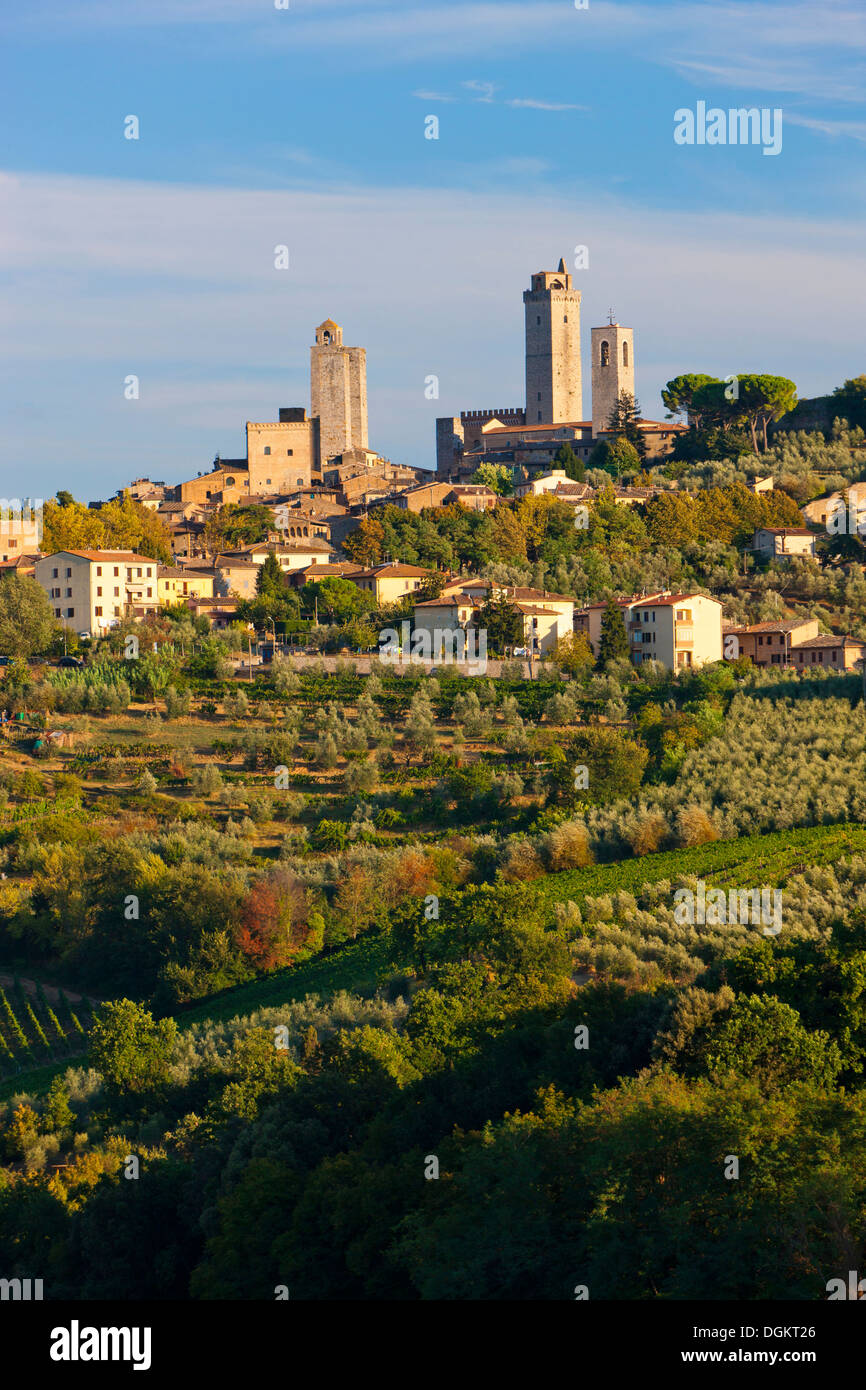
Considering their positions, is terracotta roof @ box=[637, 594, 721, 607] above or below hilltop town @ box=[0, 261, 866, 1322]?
above

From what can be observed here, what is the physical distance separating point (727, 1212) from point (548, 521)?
204 ft

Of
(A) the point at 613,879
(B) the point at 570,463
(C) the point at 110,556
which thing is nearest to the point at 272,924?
(A) the point at 613,879

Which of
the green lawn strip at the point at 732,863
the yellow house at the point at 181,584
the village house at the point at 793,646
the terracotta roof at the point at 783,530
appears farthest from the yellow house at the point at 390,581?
the green lawn strip at the point at 732,863

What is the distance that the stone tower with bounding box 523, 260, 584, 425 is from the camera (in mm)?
113562

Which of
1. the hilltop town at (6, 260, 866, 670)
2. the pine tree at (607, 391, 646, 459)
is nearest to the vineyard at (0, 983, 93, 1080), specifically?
the hilltop town at (6, 260, 866, 670)

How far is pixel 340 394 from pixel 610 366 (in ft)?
54.1

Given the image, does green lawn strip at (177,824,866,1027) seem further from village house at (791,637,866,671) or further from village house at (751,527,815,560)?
village house at (751,527,815,560)

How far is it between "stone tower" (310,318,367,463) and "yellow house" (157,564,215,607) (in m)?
39.3

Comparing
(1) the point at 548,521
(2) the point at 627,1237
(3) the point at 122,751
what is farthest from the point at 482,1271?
(1) the point at 548,521

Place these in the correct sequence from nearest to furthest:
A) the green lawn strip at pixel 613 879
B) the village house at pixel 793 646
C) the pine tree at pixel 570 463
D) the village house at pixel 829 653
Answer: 1. the green lawn strip at pixel 613 879
2. the village house at pixel 829 653
3. the village house at pixel 793 646
4. the pine tree at pixel 570 463

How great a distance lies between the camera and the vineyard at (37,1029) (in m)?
41.6

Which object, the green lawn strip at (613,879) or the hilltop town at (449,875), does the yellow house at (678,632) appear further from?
the green lawn strip at (613,879)

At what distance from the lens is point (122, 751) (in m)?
58.4

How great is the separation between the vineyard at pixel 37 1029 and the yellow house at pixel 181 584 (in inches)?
1165
